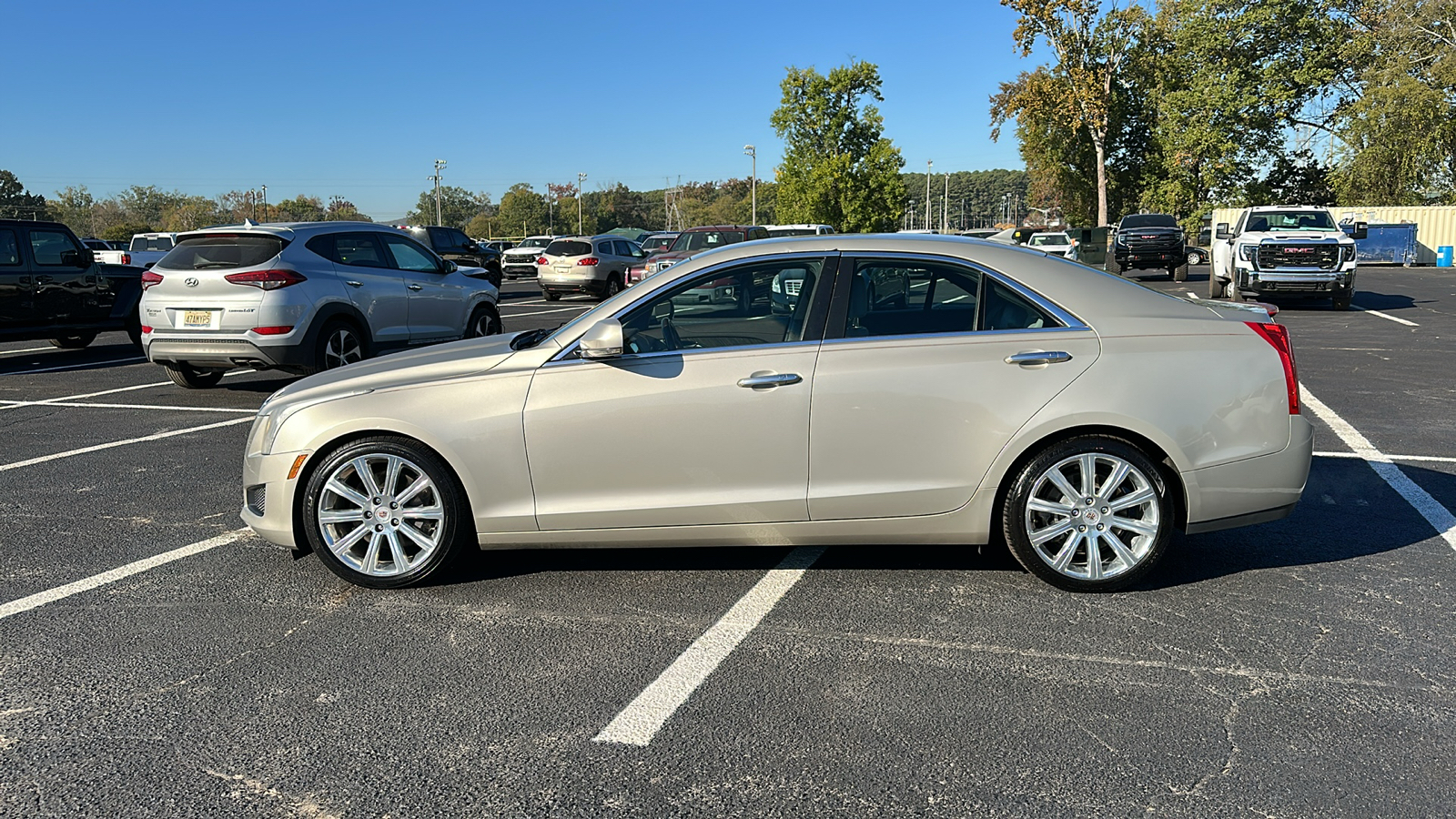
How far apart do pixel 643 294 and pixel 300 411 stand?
1.58m

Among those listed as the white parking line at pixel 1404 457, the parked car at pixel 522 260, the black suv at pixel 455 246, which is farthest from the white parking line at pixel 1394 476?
the parked car at pixel 522 260

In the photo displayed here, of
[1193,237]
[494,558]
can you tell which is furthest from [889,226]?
[494,558]

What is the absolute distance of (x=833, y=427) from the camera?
444 cm

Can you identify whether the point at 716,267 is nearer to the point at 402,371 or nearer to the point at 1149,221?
the point at 402,371

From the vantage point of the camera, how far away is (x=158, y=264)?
33.0 ft

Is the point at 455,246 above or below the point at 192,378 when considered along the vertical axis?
above

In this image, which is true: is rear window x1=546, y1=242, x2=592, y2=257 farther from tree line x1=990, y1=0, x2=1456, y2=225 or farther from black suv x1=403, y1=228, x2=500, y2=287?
tree line x1=990, y1=0, x2=1456, y2=225

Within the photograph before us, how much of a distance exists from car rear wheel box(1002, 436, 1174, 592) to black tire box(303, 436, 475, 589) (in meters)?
2.40

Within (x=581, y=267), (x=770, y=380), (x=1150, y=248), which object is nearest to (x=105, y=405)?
(x=770, y=380)

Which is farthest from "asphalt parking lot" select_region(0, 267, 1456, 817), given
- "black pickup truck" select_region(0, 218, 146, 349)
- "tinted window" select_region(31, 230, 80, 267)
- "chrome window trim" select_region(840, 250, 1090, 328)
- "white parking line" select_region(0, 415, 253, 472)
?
"tinted window" select_region(31, 230, 80, 267)

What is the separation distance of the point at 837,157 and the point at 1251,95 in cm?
2027

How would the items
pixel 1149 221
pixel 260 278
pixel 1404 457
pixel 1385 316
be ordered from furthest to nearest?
1. pixel 1149 221
2. pixel 1385 316
3. pixel 260 278
4. pixel 1404 457

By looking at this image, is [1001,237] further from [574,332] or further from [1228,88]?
[1228,88]

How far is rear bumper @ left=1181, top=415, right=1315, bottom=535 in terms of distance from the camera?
177 inches
